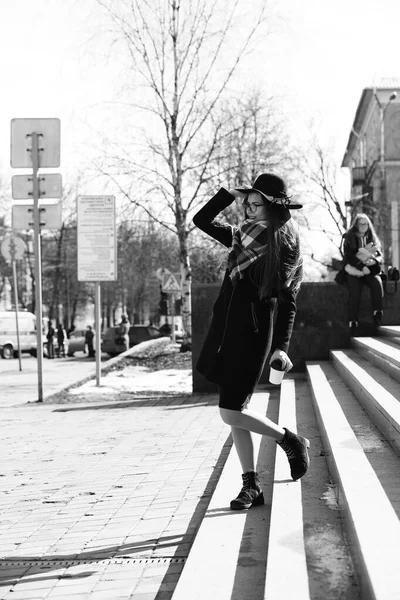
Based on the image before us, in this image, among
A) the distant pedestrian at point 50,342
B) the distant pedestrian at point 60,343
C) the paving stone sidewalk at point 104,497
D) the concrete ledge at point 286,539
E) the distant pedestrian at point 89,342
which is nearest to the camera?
the concrete ledge at point 286,539

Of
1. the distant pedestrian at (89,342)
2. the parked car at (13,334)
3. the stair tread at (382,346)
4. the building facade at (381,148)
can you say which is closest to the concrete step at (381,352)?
the stair tread at (382,346)

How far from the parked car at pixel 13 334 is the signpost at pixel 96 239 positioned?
2338cm

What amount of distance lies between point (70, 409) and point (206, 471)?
16.9 feet

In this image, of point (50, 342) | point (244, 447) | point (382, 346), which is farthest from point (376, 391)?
point (50, 342)

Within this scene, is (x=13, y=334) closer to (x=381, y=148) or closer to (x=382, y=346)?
(x=381, y=148)

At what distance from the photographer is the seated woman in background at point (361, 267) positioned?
1138 centimetres

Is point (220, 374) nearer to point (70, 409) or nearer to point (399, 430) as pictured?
point (399, 430)

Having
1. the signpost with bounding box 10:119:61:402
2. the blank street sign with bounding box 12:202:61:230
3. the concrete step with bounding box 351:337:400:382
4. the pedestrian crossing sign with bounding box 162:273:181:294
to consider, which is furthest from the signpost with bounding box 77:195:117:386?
the pedestrian crossing sign with bounding box 162:273:181:294

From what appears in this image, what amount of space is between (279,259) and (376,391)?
2209 millimetres

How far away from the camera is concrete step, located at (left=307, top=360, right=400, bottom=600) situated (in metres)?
3.08

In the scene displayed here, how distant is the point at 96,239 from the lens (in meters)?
14.0

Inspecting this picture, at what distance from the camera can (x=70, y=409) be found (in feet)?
36.3

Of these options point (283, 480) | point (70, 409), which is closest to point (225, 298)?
point (283, 480)

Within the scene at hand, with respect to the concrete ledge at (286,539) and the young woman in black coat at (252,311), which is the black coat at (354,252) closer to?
the concrete ledge at (286,539)
